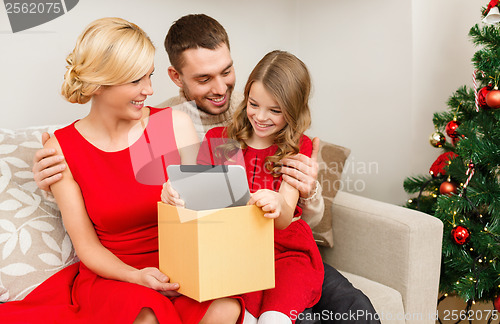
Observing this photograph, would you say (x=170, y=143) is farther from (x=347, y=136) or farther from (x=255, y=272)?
(x=347, y=136)

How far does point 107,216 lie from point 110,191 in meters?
0.07

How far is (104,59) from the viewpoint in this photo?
132 centimetres

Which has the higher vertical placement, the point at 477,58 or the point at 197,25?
the point at 197,25

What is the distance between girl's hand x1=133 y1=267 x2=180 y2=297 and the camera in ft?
3.94

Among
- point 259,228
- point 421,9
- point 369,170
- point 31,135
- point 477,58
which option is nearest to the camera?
point 259,228

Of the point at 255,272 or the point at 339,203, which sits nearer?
the point at 255,272

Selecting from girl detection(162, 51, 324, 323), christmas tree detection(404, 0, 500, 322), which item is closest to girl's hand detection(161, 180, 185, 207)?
girl detection(162, 51, 324, 323)

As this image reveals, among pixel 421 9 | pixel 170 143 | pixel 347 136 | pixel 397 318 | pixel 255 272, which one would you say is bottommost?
pixel 397 318

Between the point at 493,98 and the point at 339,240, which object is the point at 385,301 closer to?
the point at 339,240

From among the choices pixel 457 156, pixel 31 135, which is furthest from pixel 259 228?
pixel 457 156

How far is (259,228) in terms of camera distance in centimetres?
117

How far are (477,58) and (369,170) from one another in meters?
0.82

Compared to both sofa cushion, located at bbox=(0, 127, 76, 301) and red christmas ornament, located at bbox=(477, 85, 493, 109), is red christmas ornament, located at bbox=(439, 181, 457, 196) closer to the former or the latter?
red christmas ornament, located at bbox=(477, 85, 493, 109)

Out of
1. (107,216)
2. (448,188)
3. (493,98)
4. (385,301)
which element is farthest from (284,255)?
(493,98)
